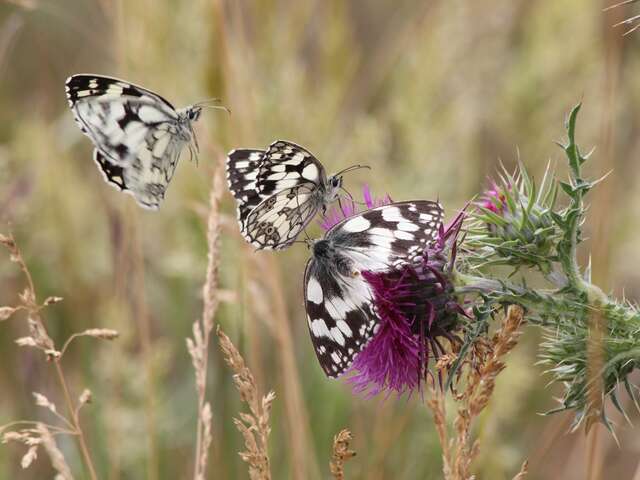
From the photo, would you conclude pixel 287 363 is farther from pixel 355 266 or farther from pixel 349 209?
pixel 355 266

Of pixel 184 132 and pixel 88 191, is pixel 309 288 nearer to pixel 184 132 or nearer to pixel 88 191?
pixel 184 132

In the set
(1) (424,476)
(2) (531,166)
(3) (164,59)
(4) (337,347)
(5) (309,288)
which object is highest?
(3) (164,59)

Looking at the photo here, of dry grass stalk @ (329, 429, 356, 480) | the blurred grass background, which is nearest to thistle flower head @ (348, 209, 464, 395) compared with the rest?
dry grass stalk @ (329, 429, 356, 480)

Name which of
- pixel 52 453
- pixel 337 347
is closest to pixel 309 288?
pixel 337 347

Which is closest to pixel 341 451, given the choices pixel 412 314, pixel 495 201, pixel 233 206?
pixel 412 314

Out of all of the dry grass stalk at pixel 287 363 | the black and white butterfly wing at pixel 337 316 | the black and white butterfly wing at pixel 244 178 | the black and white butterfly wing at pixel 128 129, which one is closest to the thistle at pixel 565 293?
the black and white butterfly wing at pixel 337 316
